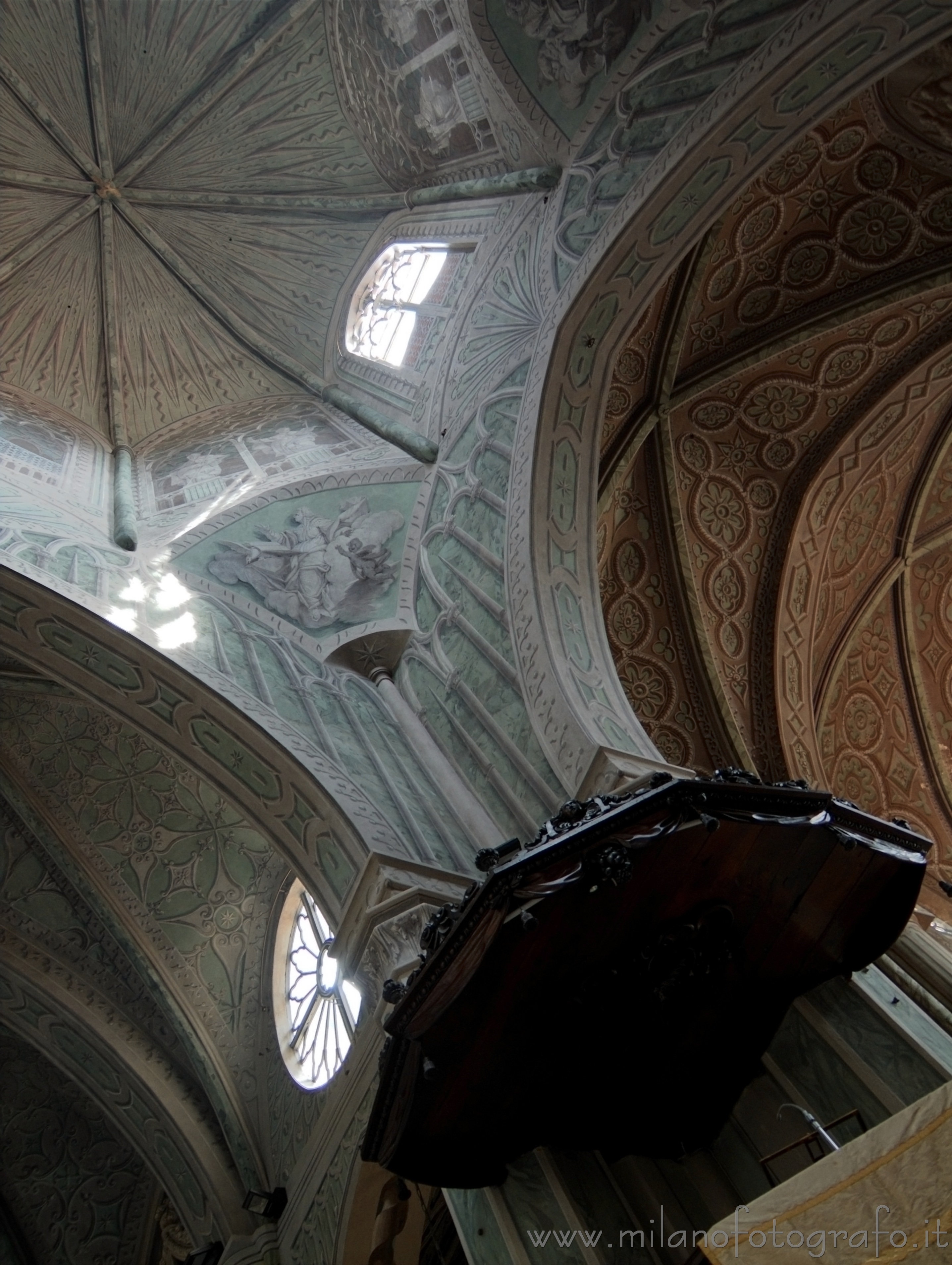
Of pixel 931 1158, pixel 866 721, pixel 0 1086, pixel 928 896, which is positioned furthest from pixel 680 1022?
pixel 0 1086

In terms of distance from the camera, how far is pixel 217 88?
1158cm

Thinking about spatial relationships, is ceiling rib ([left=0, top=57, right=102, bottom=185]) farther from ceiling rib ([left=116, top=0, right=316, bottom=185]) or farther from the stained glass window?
the stained glass window

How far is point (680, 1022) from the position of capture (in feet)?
13.0

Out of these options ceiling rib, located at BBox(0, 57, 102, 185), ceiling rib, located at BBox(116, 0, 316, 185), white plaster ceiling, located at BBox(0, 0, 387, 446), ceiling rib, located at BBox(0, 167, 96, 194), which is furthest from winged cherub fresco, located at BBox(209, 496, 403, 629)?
ceiling rib, located at BBox(0, 57, 102, 185)

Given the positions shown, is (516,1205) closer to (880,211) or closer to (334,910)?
(334,910)

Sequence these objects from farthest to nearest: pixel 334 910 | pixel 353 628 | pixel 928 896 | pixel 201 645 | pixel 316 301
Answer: pixel 316 301 < pixel 928 896 < pixel 353 628 < pixel 201 645 < pixel 334 910

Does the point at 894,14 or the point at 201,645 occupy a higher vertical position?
the point at 201,645

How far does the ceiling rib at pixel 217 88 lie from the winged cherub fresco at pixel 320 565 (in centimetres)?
610

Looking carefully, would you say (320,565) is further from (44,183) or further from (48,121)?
(48,121)

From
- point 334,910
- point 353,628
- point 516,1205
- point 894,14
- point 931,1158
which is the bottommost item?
point 931,1158

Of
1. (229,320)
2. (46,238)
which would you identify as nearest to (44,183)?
(46,238)

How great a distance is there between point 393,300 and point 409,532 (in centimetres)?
372

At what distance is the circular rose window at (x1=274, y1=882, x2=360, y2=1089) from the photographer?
23.5 ft

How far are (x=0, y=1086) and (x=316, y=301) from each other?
30.0 ft
